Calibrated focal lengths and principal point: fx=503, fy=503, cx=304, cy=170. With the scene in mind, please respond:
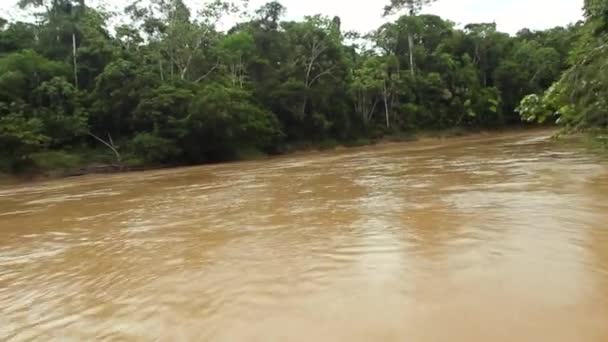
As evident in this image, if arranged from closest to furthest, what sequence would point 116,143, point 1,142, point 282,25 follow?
point 1,142 → point 116,143 → point 282,25

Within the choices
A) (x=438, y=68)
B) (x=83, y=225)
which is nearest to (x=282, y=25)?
(x=438, y=68)

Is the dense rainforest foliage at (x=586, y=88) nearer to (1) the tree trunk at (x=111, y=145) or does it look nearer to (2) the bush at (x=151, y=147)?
(2) the bush at (x=151, y=147)

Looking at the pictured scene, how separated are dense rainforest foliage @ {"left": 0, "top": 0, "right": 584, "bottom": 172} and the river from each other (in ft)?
40.9

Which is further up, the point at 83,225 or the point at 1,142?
the point at 1,142

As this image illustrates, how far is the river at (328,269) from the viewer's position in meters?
3.14

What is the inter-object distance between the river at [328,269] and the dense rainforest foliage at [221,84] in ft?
40.9

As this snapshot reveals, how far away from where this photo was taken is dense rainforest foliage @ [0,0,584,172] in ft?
75.7

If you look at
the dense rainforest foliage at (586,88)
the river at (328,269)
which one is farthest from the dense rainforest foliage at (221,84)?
the river at (328,269)

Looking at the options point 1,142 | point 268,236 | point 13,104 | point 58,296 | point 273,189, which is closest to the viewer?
point 58,296

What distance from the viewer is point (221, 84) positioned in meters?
28.7

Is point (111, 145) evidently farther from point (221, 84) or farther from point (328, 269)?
point (328, 269)

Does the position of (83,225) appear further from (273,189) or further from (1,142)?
(1,142)

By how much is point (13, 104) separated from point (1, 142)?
7.69ft

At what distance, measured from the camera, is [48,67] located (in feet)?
79.9
